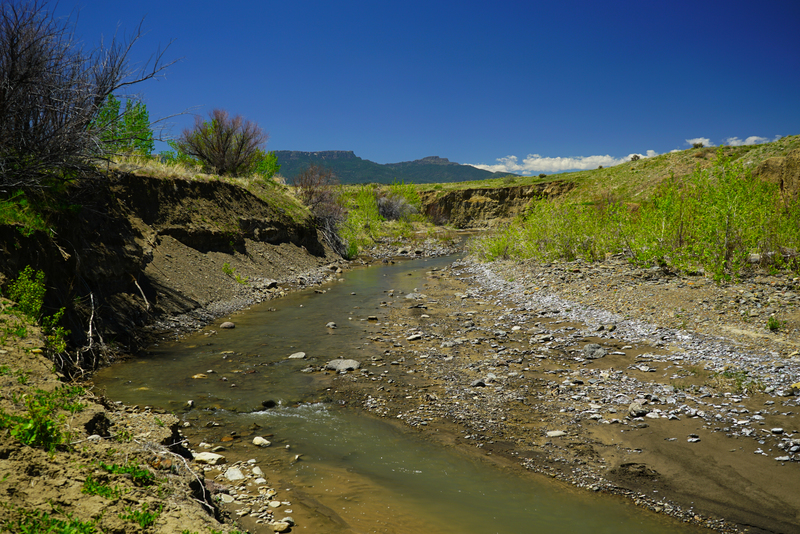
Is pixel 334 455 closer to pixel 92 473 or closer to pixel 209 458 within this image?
pixel 209 458

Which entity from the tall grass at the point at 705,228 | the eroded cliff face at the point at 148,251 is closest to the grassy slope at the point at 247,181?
the eroded cliff face at the point at 148,251

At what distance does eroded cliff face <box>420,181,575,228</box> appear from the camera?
66.2 metres

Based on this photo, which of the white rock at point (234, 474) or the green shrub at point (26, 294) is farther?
the green shrub at point (26, 294)

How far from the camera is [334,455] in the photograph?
5.59 metres

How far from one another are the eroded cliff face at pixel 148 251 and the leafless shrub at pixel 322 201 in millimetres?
3068

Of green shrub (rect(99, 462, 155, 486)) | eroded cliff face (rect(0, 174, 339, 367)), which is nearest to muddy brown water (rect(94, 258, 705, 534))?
green shrub (rect(99, 462, 155, 486))

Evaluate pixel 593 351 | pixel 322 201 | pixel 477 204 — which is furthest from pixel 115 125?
pixel 477 204

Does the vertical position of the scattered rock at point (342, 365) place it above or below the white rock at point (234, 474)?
above

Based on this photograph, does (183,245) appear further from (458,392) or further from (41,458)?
(41,458)

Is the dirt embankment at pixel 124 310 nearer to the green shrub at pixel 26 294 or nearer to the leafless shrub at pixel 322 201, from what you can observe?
the green shrub at pixel 26 294

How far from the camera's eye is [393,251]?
110 feet

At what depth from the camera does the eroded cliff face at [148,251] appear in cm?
850

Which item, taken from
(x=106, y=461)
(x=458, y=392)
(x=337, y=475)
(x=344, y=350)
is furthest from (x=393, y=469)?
(x=344, y=350)

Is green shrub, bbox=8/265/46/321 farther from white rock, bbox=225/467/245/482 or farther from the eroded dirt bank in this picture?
the eroded dirt bank
